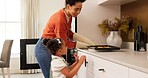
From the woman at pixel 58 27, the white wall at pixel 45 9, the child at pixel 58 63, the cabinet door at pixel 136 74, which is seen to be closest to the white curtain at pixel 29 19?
the white wall at pixel 45 9

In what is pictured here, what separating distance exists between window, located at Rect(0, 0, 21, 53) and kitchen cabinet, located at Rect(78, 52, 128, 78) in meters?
3.63

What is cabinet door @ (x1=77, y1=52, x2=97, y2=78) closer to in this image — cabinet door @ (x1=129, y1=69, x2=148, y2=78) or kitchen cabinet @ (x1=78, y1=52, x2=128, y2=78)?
kitchen cabinet @ (x1=78, y1=52, x2=128, y2=78)

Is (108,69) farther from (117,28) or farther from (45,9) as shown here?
(45,9)

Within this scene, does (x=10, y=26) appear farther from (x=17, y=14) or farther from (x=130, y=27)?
(x=130, y=27)

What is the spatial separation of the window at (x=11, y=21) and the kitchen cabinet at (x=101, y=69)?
11.9 ft

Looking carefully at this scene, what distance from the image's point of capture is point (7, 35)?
18.7 feet

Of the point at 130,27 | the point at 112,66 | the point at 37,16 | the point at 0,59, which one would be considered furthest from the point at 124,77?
the point at 37,16

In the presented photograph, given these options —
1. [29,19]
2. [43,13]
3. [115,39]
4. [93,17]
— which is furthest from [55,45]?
[43,13]

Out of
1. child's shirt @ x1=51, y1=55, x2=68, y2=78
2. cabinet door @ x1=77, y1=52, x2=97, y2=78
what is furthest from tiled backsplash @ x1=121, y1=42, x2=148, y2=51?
child's shirt @ x1=51, y1=55, x2=68, y2=78

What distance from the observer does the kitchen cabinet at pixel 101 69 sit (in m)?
1.39

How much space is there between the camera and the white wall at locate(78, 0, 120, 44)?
3.03m

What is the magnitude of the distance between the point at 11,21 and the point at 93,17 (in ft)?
10.7

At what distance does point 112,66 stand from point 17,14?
4634mm

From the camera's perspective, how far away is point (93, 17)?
3055 millimetres
